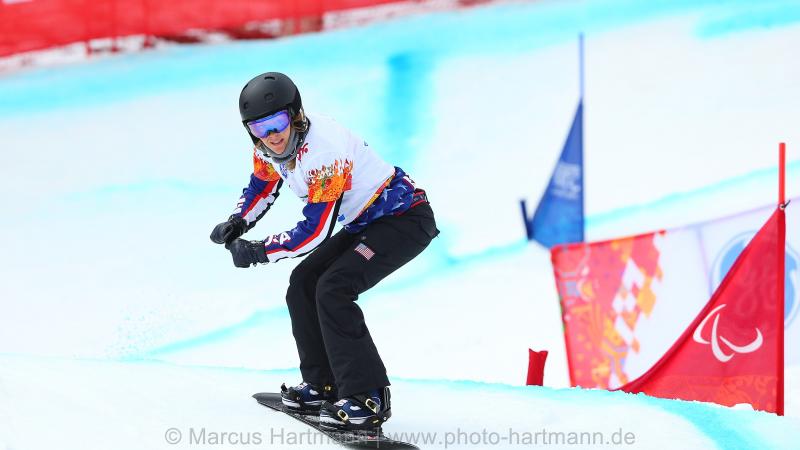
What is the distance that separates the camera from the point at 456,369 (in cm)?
614

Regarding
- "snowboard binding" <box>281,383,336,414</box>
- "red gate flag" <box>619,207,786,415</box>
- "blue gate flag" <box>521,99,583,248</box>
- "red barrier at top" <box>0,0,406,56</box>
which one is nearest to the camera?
"snowboard binding" <box>281,383,336,414</box>

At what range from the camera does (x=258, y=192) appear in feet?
12.5

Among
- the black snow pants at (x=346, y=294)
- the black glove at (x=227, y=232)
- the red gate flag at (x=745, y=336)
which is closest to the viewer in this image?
the black snow pants at (x=346, y=294)

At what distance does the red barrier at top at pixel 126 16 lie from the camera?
345 inches

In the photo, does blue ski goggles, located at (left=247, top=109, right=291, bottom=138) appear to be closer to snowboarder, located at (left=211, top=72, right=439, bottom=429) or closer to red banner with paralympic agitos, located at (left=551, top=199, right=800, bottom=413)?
snowboarder, located at (left=211, top=72, right=439, bottom=429)

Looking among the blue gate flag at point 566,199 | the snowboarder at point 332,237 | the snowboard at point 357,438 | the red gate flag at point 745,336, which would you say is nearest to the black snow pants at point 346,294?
the snowboarder at point 332,237

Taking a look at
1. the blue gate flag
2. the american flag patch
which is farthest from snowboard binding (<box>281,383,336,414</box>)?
the blue gate flag

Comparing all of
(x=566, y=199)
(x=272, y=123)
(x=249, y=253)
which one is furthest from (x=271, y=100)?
(x=566, y=199)

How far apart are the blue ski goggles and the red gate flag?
6.56 ft

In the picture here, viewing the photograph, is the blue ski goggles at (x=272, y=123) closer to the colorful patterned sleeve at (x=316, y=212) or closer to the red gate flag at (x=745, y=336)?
the colorful patterned sleeve at (x=316, y=212)

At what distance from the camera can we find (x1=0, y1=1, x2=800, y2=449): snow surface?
13.1 feet

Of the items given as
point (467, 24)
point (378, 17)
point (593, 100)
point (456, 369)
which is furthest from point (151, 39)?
point (456, 369)

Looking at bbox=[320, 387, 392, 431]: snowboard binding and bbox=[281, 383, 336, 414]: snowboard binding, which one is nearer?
bbox=[320, 387, 392, 431]: snowboard binding

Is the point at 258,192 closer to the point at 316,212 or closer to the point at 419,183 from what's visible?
the point at 316,212
